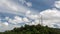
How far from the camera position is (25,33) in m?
112

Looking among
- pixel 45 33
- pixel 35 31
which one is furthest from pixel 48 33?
pixel 35 31

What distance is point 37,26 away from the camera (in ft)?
402

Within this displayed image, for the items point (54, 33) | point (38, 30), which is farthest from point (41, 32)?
point (54, 33)

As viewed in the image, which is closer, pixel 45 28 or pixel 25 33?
pixel 25 33

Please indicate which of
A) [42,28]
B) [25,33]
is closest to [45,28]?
[42,28]

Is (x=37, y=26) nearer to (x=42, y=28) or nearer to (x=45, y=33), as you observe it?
(x=42, y=28)

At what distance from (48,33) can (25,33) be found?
1746 cm

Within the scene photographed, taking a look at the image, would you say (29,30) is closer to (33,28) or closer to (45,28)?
(33,28)

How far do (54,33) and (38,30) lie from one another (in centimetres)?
1282

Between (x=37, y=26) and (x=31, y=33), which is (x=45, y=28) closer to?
(x=37, y=26)

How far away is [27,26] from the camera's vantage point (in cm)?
12425

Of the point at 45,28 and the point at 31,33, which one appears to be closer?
the point at 31,33

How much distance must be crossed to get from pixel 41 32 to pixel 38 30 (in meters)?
3.57

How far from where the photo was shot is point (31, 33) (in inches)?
4439
